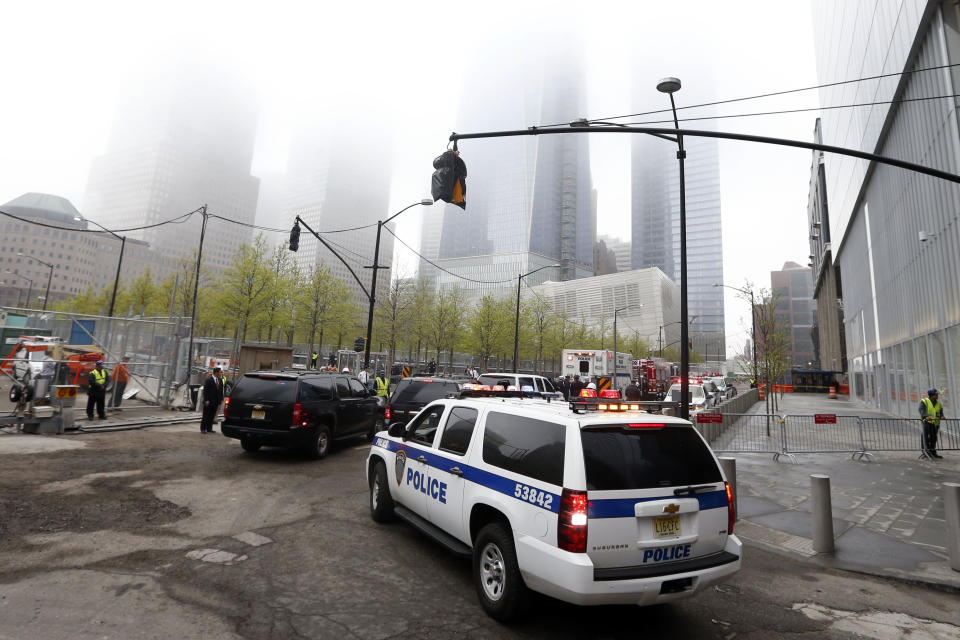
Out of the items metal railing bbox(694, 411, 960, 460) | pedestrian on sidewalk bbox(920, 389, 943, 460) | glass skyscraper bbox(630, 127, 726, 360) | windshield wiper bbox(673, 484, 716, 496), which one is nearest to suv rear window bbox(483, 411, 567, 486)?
windshield wiper bbox(673, 484, 716, 496)

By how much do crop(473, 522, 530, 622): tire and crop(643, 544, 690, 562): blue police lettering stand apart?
3.27 ft

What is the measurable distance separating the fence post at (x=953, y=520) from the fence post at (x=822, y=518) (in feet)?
3.61

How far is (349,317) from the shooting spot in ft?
149

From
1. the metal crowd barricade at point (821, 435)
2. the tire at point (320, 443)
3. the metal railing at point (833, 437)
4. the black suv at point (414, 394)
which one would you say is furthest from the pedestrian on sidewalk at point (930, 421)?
the tire at point (320, 443)

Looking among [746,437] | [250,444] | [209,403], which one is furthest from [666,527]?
[746,437]

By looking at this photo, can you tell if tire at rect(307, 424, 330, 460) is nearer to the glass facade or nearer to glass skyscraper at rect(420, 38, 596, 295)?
the glass facade

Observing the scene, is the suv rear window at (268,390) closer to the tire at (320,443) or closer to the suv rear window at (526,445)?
the tire at (320,443)

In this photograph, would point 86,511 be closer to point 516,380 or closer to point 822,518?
point 822,518

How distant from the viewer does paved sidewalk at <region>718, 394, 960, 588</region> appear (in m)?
5.81

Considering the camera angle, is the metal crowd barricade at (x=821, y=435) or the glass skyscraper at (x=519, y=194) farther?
the glass skyscraper at (x=519, y=194)

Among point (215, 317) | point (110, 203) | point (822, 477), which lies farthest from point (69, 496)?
point (110, 203)

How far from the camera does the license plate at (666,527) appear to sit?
3.65m

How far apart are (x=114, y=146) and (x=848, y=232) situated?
125 metres

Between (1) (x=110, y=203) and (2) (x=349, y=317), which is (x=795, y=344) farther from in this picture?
(1) (x=110, y=203)
